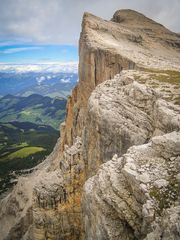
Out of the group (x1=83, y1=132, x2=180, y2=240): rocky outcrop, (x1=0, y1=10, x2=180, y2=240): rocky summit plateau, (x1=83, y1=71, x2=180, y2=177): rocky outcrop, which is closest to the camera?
(x1=83, y1=132, x2=180, y2=240): rocky outcrop

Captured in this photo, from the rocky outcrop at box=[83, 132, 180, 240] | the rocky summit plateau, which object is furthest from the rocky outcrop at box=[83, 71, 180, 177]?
the rocky outcrop at box=[83, 132, 180, 240]

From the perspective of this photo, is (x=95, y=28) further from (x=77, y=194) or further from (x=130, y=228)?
(x=130, y=228)

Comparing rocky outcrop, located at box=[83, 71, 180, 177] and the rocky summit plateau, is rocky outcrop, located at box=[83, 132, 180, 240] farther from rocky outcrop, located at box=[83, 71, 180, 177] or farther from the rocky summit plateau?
rocky outcrop, located at box=[83, 71, 180, 177]

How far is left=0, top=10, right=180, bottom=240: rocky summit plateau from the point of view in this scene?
22.5m

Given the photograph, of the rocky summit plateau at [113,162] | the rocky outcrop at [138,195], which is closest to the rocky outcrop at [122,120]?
the rocky summit plateau at [113,162]

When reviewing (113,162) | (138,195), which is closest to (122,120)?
(113,162)

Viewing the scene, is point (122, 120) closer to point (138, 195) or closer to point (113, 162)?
point (113, 162)

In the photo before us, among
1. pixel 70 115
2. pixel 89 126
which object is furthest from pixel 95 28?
pixel 89 126

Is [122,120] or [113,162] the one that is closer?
[113,162]

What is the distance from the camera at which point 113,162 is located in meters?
28.0

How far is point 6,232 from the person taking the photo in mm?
83000

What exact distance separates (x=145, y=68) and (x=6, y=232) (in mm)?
58566

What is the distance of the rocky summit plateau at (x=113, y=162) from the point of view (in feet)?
73.9

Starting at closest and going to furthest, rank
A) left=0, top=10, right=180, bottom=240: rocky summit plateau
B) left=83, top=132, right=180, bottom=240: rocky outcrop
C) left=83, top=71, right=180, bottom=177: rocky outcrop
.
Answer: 1. left=83, top=132, right=180, bottom=240: rocky outcrop
2. left=0, top=10, right=180, bottom=240: rocky summit plateau
3. left=83, top=71, right=180, bottom=177: rocky outcrop
